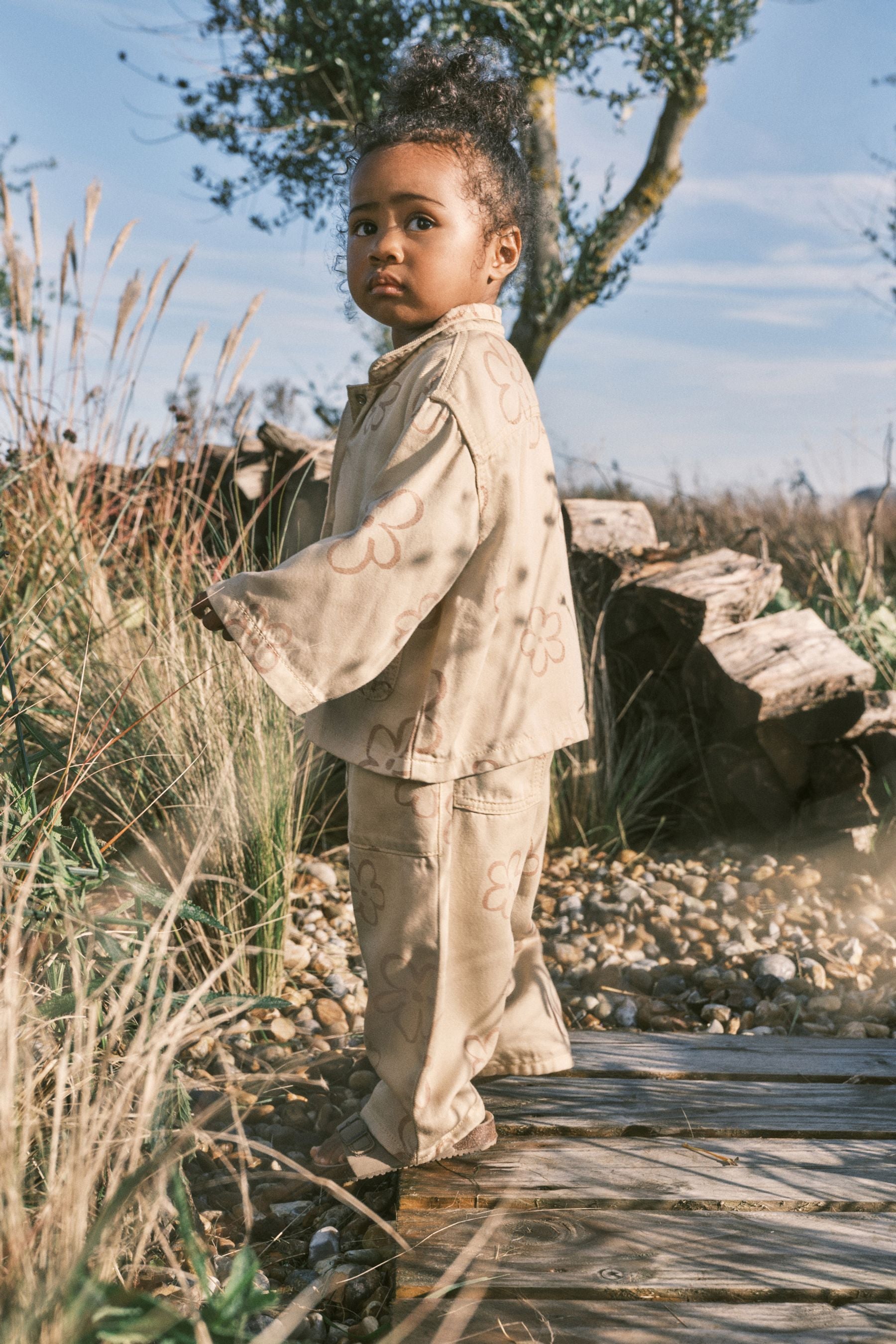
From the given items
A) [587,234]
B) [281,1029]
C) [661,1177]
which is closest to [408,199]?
[661,1177]

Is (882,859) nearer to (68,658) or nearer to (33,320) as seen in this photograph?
(68,658)

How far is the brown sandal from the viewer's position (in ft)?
5.33

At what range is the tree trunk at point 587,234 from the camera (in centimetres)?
606

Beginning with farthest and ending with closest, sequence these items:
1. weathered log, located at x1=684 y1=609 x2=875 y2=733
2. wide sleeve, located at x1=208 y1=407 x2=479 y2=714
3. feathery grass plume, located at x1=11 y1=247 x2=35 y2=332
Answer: weathered log, located at x1=684 y1=609 x2=875 y2=733, feathery grass plume, located at x1=11 y1=247 x2=35 y2=332, wide sleeve, located at x1=208 y1=407 x2=479 y2=714

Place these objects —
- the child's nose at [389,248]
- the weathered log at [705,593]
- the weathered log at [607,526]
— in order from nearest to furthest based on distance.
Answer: the child's nose at [389,248]
the weathered log at [705,593]
the weathered log at [607,526]

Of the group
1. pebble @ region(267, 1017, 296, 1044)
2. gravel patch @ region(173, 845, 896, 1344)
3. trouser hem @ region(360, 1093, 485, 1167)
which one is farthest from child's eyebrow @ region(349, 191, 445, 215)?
pebble @ region(267, 1017, 296, 1044)

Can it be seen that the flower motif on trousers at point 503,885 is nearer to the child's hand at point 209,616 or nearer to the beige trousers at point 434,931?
the beige trousers at point 434,931

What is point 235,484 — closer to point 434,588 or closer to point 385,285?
point 385,285

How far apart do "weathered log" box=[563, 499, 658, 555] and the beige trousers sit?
6.99 ft

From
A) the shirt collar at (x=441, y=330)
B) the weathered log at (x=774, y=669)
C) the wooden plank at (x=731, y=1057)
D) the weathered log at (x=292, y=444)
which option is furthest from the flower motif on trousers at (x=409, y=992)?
the weathered log at (x=292, y=444)

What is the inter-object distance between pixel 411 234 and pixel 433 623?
0.56 m

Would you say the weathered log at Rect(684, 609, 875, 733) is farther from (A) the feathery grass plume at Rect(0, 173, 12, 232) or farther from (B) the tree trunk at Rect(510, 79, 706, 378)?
(B) the tree trunk at Rect(510, 79, 706, 378)

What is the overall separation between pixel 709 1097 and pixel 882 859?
1.56 m

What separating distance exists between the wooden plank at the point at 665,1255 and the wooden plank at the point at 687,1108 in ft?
0.77
